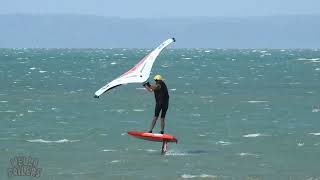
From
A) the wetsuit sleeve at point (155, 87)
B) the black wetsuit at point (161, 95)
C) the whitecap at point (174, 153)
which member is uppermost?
the wetsuit sleeve at point (155, 87)

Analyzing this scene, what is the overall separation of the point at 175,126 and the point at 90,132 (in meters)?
4.03

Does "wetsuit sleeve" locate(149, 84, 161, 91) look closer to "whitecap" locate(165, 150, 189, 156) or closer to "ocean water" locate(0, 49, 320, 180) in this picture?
"ocean water" locate(0, 49, 320, 180)

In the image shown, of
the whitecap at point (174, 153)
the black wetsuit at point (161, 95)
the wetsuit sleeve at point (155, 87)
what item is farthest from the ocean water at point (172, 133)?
the wetsuit sleeve at point (155, 87)

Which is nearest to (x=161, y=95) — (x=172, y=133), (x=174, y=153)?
(x=174, y=153)

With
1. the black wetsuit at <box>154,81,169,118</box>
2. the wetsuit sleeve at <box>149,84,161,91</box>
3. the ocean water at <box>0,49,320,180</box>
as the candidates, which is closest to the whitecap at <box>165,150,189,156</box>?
the ocean water at <box>0,49,320,180</box>

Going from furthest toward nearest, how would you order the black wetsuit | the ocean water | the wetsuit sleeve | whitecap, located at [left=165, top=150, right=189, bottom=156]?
whitecap, located at [left=165, top=150, right=189, bottom=156] < the black wetsuit < the wetsuit sleeve < the ocean water

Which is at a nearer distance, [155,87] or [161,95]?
[155,87]

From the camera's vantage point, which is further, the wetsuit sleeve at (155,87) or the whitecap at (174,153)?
the whitecap at (174,153)

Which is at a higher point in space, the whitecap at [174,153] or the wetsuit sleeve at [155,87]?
the wetsuit sleeve at [155,87]

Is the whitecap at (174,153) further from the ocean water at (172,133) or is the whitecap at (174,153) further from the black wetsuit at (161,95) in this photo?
the black wetsuit at (161,95)

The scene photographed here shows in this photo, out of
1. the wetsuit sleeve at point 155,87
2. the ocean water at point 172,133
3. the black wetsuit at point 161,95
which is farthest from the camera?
the black wetsuit at point 161,95

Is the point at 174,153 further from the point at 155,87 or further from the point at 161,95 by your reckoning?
the point at 155,87

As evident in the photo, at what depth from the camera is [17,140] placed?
31562 mm

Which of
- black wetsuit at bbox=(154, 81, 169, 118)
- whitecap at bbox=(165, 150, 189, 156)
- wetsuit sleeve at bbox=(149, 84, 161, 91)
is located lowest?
whitecap at bbox=(165, 150, 189, 156)
